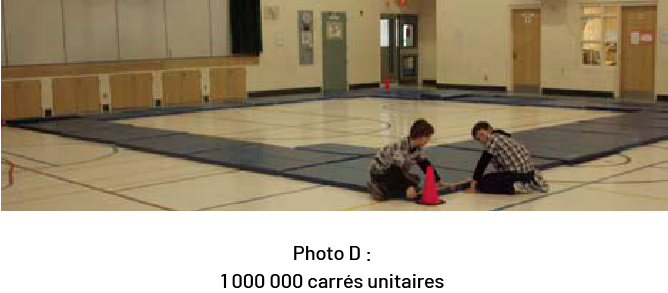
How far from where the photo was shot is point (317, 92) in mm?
28797

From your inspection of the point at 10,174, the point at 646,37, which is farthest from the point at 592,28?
the point at 10,174

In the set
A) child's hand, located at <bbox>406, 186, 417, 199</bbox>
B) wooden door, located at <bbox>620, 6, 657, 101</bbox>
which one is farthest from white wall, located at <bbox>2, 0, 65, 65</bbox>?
wooden door, located at <bbox>620, 6, 657, 101</bbox>

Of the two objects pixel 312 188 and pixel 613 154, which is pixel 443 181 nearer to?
pixel 312 188

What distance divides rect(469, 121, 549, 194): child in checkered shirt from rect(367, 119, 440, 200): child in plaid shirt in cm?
65

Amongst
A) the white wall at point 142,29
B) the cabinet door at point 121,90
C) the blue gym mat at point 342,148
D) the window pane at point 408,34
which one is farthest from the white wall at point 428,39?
the cabinet door at point 121,90

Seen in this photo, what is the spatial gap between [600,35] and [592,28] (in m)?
0.37

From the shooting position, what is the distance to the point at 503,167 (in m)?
9.58

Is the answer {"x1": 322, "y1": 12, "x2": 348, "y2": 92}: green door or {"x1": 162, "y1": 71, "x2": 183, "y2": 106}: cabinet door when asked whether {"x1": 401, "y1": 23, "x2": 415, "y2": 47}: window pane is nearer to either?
{"x1": 322, "y1": 12, "x2": 348, "y2": 92}: green door

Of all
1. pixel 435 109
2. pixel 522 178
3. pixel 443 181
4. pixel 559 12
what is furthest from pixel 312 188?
pixel 559 12

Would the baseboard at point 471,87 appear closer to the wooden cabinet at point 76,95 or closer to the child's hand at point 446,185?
the wooden cabinet at point 76,95

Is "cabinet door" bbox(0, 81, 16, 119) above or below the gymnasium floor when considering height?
above

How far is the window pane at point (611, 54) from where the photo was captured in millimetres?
23938

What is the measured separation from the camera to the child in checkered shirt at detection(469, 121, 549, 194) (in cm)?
933

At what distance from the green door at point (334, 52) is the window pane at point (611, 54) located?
9.57 m
